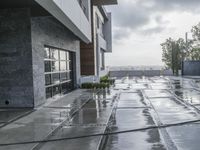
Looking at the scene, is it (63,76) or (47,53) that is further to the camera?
(63,76)

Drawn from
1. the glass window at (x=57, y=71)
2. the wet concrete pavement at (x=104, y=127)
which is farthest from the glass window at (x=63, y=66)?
the wet concrete pavement at (x=104, y=127)

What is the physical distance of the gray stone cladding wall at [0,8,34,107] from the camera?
14.4 meters

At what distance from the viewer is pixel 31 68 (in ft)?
47.9

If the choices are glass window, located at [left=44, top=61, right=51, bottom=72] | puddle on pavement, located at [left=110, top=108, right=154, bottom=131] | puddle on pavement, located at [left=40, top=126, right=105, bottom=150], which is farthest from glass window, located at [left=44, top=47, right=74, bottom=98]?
puddle on pavement, located at [left=40, top=126, right=105, bottom=150]

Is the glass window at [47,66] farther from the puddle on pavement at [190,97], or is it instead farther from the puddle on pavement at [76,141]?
the puddle on pavement at [76,141]

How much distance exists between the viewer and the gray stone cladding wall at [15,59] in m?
14.4

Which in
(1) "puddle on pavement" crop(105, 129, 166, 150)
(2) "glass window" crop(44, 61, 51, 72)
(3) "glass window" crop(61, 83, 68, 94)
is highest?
(2) "glass window" crop(44, 61, 51, 72)

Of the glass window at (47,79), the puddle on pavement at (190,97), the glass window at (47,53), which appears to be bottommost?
the puddle on pavement at (190,97)

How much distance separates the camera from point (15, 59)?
14.6 meters

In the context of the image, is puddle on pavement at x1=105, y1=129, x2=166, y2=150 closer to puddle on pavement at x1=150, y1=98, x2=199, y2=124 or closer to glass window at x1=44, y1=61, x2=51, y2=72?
puddle on pavement at x1=150, y1=98, x2=199, y2=124

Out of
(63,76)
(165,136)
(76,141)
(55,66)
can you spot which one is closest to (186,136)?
(165,136)

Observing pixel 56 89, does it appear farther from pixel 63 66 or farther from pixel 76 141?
pixel 76 141

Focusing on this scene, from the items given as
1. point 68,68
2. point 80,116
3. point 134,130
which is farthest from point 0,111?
point 68,68

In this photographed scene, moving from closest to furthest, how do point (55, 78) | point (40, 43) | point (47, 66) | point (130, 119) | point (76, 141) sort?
point (76, 141) → point (130, 119) → point (40, 43) → point (47, 66) → point (55, 78)
